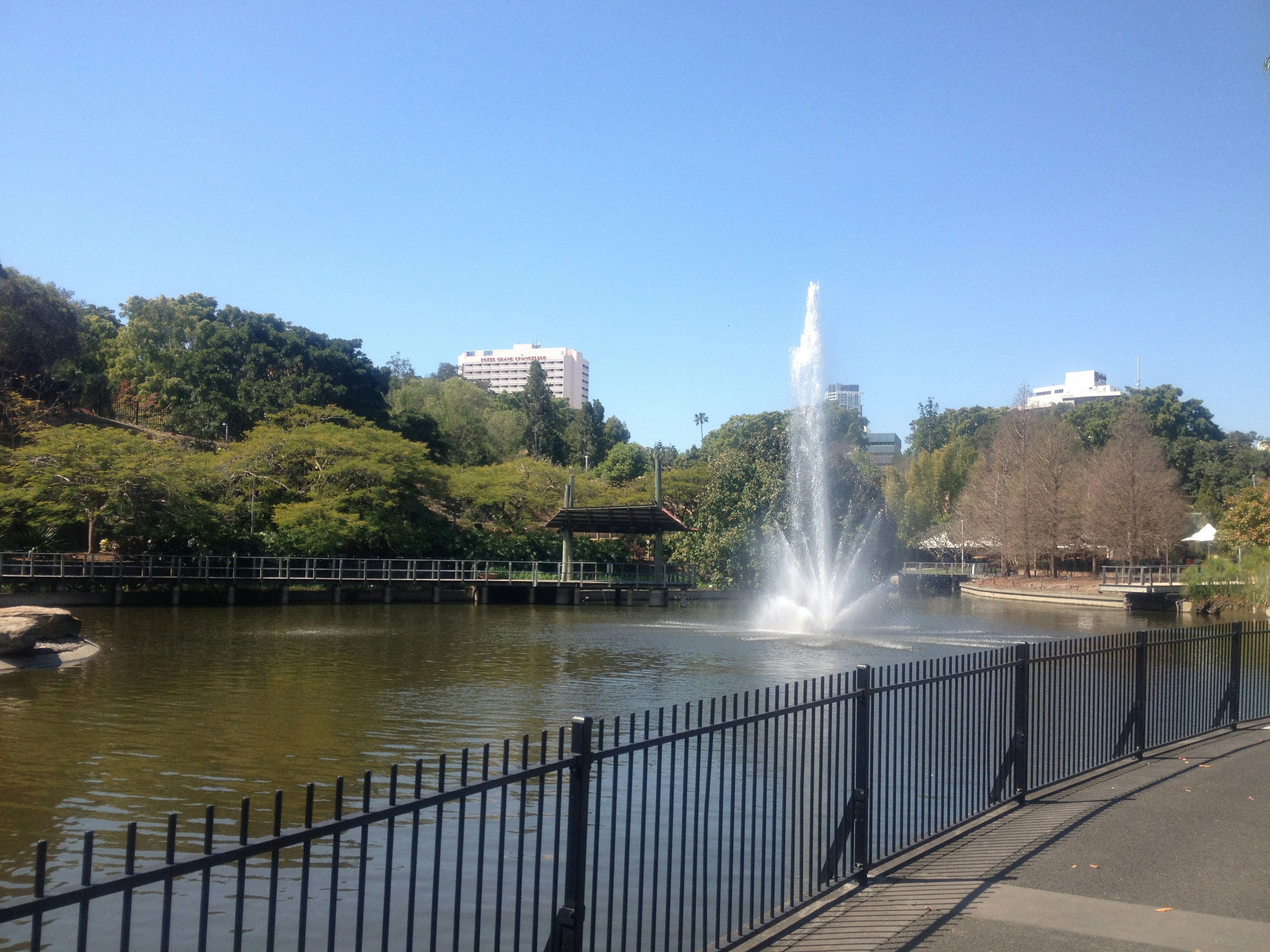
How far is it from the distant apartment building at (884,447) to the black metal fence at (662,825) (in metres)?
153

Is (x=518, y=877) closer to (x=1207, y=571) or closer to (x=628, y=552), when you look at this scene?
(x=1207, y=571)

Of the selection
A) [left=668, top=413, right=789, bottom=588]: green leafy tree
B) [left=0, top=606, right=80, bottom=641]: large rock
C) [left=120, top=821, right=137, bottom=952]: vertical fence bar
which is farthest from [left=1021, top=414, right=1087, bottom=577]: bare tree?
[left=120, top=821, right=137, bottom=952]: vertical fence bar

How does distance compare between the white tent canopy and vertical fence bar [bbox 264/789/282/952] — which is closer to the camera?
vertical fence bar [bbox 264/789/282/952]

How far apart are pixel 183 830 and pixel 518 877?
22.8 ft

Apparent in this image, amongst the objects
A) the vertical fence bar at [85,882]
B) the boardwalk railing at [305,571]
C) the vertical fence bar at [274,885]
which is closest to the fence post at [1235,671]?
the vertical fence bar at [274,885]

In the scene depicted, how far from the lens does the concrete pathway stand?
615cm

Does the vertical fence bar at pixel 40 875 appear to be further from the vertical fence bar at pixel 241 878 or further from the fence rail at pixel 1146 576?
the fence rail at pixel 1146 576

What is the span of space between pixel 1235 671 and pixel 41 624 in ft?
81.3

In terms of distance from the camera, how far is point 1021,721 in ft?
31.0

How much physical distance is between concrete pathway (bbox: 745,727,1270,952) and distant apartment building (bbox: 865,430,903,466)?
155692 mm

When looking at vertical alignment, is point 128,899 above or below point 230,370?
below

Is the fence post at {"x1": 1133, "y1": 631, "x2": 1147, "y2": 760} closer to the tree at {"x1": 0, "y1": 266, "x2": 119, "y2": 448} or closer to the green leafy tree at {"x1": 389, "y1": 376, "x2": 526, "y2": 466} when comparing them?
the tree at {"x1": 0, "y1": 266, "x2": 119, "y2": 448}

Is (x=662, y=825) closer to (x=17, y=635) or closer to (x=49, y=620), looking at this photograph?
(x=17, y=635)

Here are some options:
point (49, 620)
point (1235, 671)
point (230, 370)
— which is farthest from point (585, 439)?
point (1235, 671)
